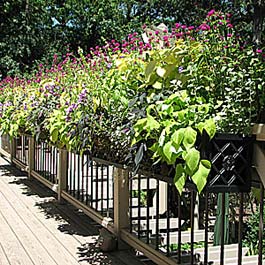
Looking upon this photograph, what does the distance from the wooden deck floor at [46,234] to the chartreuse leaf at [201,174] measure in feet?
5.28

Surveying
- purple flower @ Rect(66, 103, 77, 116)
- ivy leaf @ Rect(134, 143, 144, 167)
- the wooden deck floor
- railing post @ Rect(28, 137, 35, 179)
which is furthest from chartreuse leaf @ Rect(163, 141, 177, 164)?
railing post @ Rect(28, 137, 35, 179)

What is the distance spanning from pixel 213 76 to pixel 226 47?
0.14 m

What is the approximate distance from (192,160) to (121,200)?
5.64 feet

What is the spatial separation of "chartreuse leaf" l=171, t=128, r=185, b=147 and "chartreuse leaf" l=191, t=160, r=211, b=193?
0.12 meters

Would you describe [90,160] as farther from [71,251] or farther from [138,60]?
[138,60]

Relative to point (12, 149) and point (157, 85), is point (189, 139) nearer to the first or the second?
point (157, 85)

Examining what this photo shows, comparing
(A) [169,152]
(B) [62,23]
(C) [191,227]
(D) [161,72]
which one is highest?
(B) [62,23]

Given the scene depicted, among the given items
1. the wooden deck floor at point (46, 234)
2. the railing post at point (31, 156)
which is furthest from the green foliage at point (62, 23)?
the wooden deck floor at point (46, 234)

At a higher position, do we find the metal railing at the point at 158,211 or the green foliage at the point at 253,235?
the metal railing at the point at 158,211

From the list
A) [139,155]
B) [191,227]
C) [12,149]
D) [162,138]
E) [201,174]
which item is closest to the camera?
[201,174]

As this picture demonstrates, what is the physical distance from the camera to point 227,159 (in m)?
1.82

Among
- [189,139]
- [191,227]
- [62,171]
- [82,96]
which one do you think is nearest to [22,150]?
[62,171]

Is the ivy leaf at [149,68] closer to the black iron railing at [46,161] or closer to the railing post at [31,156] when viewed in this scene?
the black iron railing at [46,161]

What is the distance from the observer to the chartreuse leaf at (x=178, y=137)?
5.80ft
